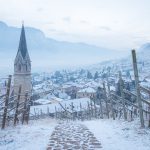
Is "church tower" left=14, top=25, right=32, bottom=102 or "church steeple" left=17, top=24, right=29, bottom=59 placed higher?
"church steeple" left=17, top=24, right=29, bottom=59

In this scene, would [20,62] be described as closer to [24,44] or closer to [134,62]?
[24,44]

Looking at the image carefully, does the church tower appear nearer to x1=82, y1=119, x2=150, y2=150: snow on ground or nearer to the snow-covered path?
x1=82, y1=119, x2=150, y2=150: snow on ground

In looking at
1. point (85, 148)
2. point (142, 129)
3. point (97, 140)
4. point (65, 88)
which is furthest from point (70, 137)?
point (65, 88)

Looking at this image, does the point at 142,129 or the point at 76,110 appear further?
the point at 76,110

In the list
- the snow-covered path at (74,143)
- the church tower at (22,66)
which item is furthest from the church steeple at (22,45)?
the snow-covered path at (74,143)

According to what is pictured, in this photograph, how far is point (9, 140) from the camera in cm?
945

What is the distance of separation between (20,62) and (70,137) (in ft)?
226

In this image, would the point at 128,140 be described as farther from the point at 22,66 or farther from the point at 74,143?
the point at 22,66

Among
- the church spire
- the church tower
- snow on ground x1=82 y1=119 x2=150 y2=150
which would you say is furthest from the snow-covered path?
the church spire

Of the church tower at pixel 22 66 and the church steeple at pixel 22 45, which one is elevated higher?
the church steeple at pixel 22 45

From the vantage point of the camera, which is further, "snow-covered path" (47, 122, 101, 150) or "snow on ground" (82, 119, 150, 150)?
"snow-covered path" (47, 122, 101, 150)

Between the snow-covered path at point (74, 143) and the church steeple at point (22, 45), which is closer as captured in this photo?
the snow-covered path at point (74, 143)

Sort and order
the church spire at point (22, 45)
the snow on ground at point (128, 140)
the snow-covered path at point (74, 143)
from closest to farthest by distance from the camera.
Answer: the snow on ground at point (128, 140) < the snow-covered path at point (74, 143) < the church spire at point (22, 45)

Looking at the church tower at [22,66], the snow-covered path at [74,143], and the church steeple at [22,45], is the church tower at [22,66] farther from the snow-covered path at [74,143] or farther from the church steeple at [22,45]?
the snow-covered path at [74,143]
